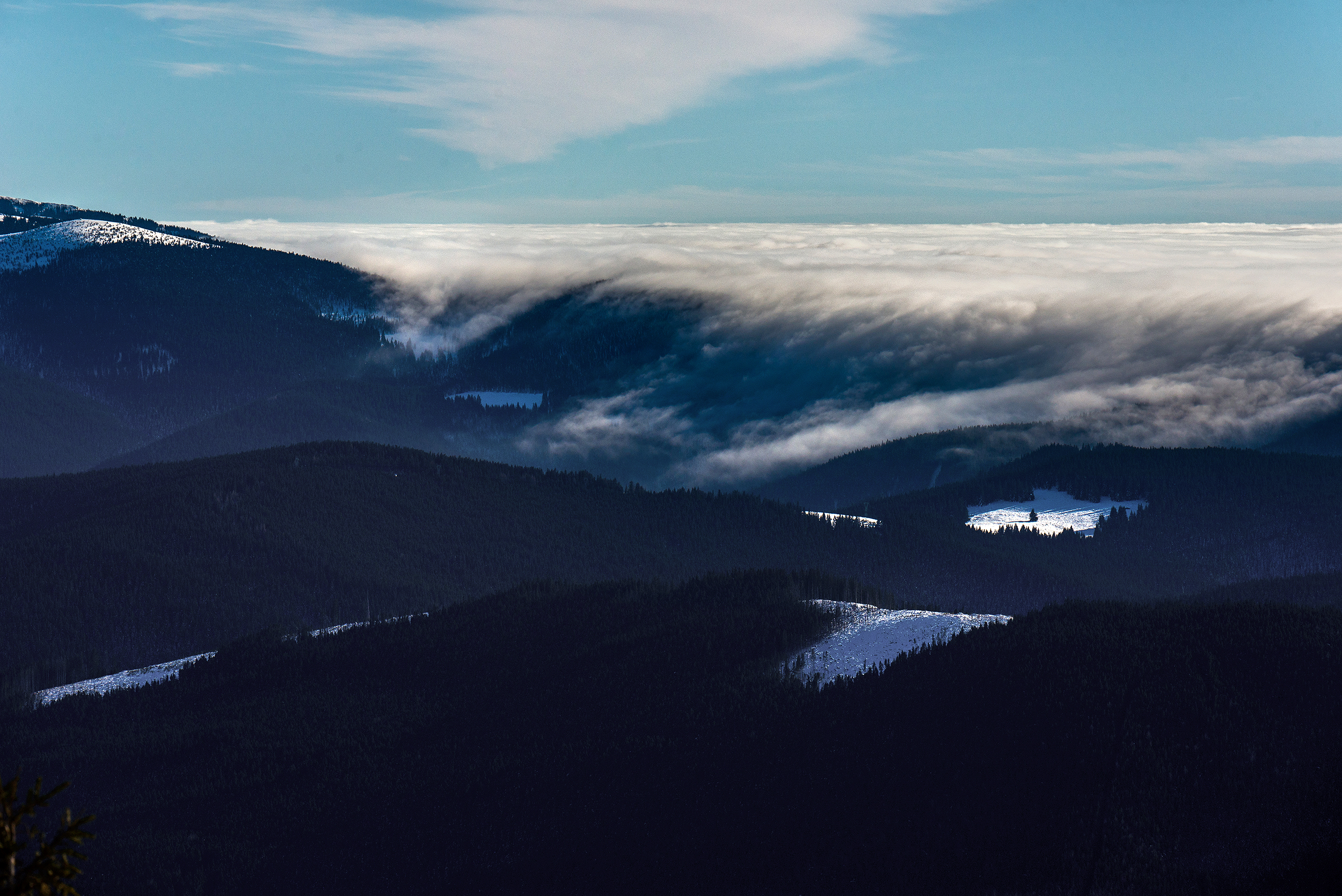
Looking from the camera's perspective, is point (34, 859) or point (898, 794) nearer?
point (34, 859)

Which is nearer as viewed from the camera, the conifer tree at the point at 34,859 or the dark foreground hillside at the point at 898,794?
the conifer tree at the point at 34,859

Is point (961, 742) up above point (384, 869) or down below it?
above

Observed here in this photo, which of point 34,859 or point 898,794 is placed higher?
point 34,859

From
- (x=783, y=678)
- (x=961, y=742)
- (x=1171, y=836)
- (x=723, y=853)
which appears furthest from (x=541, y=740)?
(x=1171, y=836)

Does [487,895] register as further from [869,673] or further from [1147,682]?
[1147,682]

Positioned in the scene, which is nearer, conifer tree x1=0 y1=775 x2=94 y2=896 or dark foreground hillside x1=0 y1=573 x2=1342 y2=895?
conifer tree x1=0 y1=775 x2=94 y2=896

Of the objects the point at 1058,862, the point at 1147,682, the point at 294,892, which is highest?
the point at 1147,682

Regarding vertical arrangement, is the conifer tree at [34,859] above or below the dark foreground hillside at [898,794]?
above

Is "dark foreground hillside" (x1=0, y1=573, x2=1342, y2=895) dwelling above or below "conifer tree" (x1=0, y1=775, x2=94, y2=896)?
below
